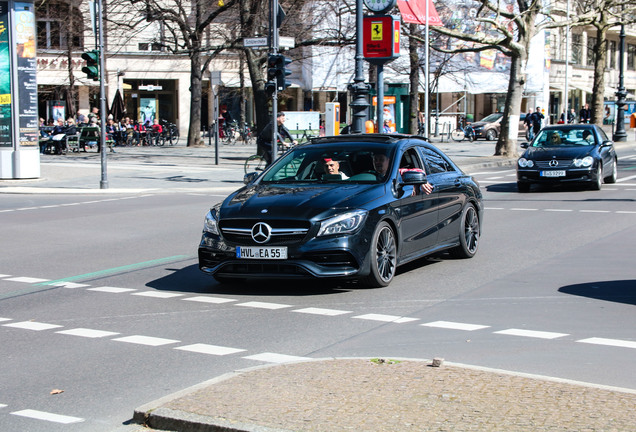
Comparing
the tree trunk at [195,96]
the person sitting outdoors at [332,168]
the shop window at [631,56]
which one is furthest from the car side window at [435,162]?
the shop window at [631,56]

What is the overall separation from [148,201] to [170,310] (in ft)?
40.7

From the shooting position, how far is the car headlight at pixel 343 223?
8844mm

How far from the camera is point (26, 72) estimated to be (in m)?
25.7

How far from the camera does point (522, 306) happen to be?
331 inches

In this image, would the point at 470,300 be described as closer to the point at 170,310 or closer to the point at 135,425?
the point at 170,310

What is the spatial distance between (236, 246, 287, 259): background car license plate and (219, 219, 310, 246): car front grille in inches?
2.0

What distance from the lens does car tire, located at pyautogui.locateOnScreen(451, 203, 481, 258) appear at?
11313 millimetres

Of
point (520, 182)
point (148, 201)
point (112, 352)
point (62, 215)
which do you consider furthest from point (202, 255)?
point (520, 182)

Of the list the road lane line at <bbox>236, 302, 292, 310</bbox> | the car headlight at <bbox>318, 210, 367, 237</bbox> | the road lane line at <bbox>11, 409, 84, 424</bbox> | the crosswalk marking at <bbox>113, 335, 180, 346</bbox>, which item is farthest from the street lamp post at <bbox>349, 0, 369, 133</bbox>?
the road lane line at <bbox>11, 409, 84, 424</bbox>

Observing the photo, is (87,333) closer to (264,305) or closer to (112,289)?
(264,305)

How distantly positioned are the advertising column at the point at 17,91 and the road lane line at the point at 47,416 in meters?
21.4

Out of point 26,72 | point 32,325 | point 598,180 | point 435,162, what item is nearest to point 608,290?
point 435,162

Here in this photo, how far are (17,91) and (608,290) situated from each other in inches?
794

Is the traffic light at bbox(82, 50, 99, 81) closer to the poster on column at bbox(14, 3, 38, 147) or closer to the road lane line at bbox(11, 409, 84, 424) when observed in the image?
the poster on column at bbox(14, 3, 38, 147)
